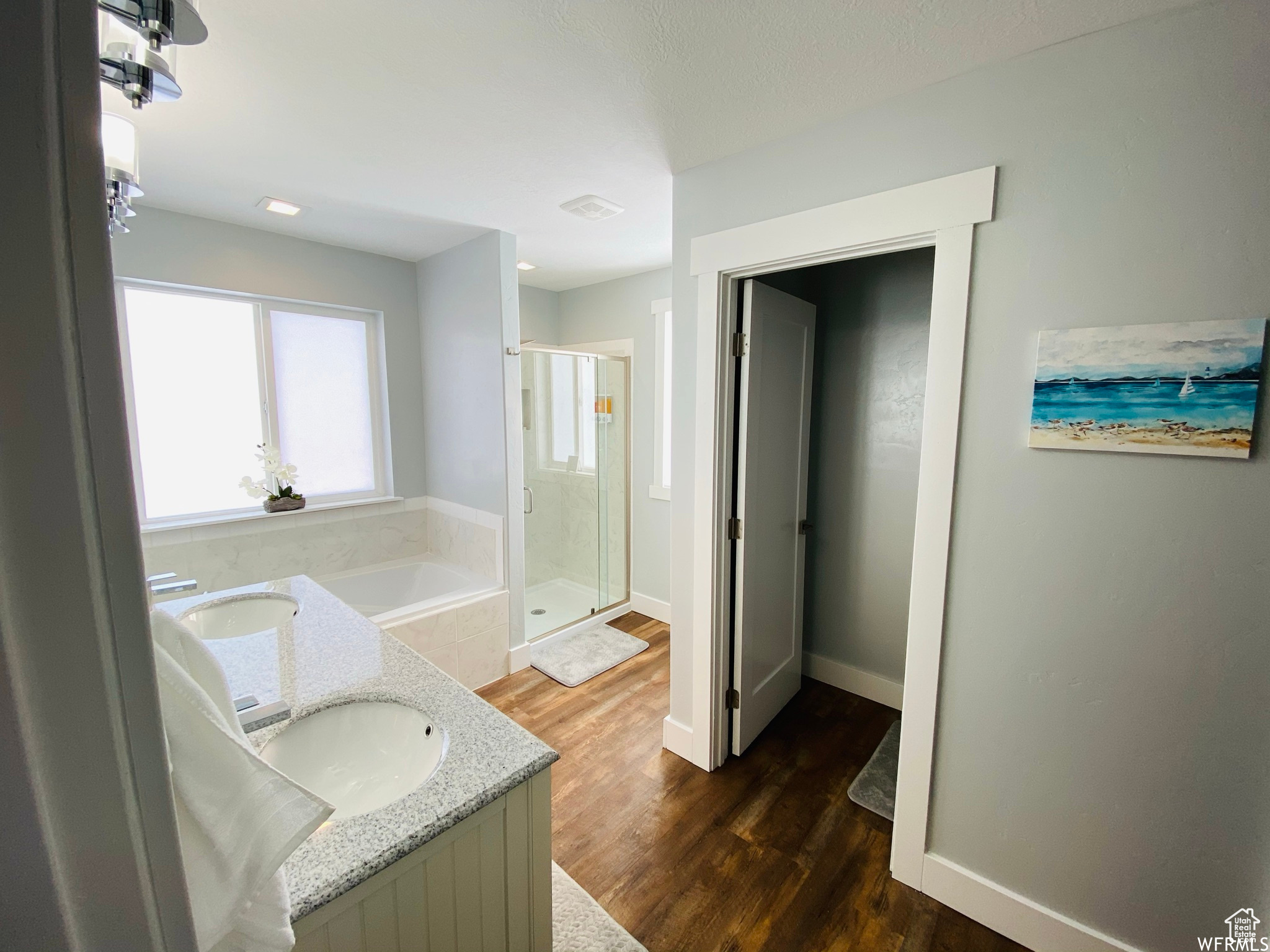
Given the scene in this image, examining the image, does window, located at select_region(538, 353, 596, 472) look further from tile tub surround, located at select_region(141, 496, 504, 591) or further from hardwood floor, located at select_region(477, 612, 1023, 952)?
hardwood floor, located at select_region(477, 612, 1023, 952)

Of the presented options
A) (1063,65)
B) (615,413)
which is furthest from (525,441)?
(1063,65)

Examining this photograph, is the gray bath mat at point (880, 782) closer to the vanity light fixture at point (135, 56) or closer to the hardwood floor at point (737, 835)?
the hardwood floor at point (737, 835)

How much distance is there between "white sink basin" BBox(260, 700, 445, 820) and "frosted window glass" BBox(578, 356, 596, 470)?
8.24ft

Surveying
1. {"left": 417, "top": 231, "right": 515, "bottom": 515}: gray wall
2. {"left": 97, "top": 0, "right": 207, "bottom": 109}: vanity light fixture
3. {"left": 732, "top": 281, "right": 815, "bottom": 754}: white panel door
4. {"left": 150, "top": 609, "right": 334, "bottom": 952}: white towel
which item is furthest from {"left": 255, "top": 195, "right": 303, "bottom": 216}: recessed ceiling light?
{"left": 150, "top": 609, "right": 334, "bottom": 952}: white towel

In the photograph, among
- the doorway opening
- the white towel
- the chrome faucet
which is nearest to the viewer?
the white towel

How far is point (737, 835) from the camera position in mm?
1854

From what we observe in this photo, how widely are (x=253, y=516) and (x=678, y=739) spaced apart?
2466 mm

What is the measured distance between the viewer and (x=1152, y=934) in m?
1.32

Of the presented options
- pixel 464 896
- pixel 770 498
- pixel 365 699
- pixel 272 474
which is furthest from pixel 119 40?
pixel 770 498

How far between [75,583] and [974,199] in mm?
1799

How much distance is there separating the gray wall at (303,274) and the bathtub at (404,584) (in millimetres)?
490

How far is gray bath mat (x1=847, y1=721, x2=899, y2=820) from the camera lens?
1991 millimetres

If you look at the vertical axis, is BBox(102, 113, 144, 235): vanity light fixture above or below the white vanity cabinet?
above

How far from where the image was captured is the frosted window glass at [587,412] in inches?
138
